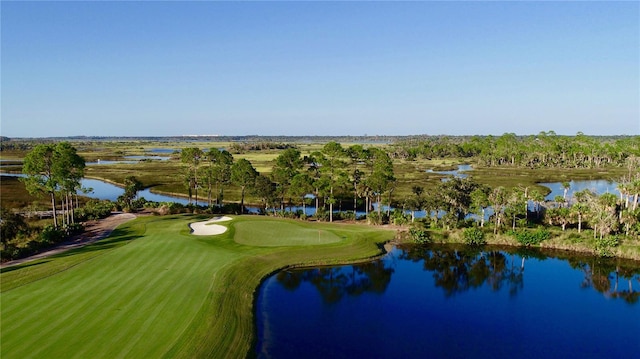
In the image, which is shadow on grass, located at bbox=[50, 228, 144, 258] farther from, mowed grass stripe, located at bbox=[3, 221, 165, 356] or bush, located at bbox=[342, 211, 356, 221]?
bush, located at bbox=[342, 211, 356, 221]

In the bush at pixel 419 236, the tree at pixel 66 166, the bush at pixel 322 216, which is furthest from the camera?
the bush at pixel 322 216

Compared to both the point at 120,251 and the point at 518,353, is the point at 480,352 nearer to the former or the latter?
the point at 518,353

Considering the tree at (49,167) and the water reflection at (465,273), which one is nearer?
the water reflection at (465,273)

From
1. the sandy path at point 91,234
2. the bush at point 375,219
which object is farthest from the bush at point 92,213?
the bush at point 375,219

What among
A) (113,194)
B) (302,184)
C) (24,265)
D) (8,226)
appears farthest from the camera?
(113,194)

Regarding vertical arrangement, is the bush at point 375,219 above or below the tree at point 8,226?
below

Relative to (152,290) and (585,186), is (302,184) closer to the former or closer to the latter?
(152,290)

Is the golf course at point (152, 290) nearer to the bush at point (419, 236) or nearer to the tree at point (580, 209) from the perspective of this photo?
the bush at point (419, 236)

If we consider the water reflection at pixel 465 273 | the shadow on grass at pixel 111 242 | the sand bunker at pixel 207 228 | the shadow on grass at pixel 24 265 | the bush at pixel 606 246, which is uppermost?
the shadow on grass at pixel 24 265

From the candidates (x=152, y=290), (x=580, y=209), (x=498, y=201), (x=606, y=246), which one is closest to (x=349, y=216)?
(x=498, y=201)
